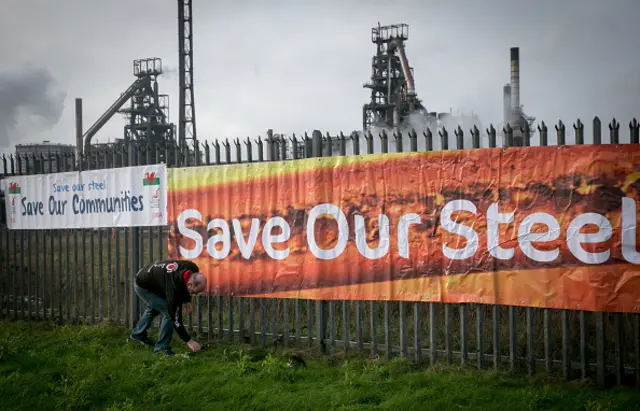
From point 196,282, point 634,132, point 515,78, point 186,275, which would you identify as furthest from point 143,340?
point 515,78

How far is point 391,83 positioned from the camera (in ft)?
144

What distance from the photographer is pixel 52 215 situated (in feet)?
33.2

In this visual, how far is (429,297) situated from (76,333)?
16.8 ft

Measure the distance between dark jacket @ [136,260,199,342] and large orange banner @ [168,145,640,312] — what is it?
0.85 metres

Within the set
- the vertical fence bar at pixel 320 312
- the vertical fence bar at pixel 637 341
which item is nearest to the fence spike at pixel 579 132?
the vertical fence bar at pixel 637 341

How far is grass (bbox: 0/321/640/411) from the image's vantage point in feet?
17.7

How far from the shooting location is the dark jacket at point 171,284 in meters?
6.93

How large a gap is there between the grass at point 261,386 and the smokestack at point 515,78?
121 ft

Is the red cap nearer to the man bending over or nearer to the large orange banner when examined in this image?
the man bending over

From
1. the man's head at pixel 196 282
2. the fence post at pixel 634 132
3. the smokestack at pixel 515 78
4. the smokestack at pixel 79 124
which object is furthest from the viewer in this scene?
the smokestack at pixel 79 124

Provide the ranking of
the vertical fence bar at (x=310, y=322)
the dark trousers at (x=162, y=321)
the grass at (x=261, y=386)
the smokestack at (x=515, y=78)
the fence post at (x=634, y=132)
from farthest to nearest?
the smokestack at (x=515, y=78) < the vertical fence bar at (x=310, y=322) < the dark trousers at (x=162, y=321) < the fence post at (x=634, y=132) < the grass at (x=261, y=386)

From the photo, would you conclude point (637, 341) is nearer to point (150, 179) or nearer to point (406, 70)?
point (150, 179)

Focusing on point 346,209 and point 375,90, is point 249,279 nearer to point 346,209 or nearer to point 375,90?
point 346,209

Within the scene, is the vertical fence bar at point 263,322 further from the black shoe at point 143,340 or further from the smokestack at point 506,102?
the smokestack at point 506,102
